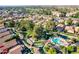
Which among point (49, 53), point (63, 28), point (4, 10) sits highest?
point (4, 10)

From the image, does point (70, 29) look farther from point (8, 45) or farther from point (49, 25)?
point (8, 45)

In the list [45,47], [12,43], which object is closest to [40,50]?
[45,47]

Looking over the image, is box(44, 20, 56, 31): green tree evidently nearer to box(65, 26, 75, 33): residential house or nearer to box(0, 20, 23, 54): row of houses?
box(65, 26, 75, 33): residential house

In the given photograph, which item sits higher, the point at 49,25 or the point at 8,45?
the point at 49,25

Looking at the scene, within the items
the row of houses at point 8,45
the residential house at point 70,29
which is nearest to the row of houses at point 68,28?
the residential house at point 70,29

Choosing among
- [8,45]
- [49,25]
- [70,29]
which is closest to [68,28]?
[70,29]

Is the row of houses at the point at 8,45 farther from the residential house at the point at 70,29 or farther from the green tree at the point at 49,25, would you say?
the residential house at the point at 70,29

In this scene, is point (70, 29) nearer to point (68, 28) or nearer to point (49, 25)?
point (68, 28)

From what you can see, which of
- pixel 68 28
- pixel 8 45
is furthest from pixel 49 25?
pixel 8 45

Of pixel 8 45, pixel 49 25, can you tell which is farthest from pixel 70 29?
pixel 8 45

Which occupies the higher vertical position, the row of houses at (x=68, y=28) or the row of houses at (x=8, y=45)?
the row of houses at (x=68, y=28)
